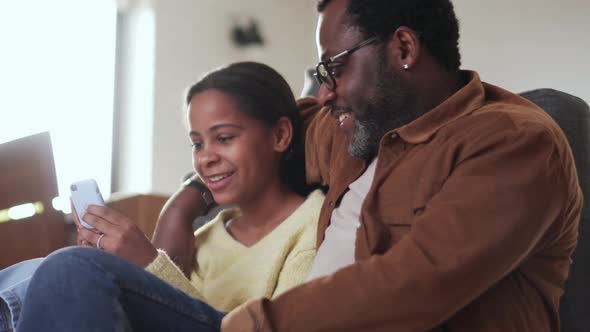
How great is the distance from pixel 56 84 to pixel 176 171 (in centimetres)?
70

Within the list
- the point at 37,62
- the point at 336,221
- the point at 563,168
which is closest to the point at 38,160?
the point at 336,221

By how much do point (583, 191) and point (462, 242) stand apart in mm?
499

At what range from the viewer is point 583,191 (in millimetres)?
1268

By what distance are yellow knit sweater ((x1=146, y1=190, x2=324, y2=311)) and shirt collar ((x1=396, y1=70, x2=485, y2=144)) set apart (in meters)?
0.33

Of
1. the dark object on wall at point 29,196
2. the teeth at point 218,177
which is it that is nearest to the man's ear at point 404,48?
the teeth at point 218,177

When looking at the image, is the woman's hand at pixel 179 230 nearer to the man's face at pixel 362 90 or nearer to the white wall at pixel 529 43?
the man's face at pixel 362 90

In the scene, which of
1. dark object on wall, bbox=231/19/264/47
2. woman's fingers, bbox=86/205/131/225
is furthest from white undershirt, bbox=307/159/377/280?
dark object on wall, bbox=231/19/264/47

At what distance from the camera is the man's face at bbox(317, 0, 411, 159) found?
3.86 ft

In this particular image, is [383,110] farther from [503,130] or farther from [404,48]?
[503,130]

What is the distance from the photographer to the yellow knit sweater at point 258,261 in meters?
1.32

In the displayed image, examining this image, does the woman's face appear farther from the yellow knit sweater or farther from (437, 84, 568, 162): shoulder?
(437, 84, 568, 162): shoulder

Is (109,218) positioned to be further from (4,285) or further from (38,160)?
(38,160)

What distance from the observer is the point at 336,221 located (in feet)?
3.95

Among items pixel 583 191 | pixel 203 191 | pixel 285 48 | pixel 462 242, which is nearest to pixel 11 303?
pixel 203 191
